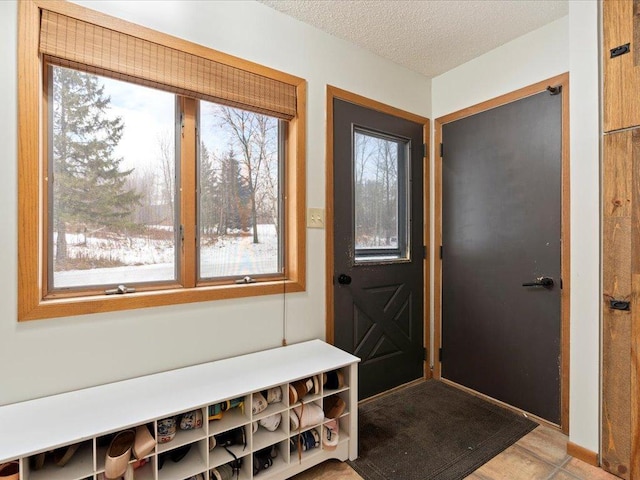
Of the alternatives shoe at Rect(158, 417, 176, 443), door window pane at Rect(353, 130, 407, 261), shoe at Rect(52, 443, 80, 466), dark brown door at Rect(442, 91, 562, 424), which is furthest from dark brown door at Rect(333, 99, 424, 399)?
shoe at Rect(52, 443, 80, 466)

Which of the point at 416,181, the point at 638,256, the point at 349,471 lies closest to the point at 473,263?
the point at 416,181

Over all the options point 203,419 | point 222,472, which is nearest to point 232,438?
point 222,472

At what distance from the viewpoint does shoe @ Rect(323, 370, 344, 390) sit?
181cm

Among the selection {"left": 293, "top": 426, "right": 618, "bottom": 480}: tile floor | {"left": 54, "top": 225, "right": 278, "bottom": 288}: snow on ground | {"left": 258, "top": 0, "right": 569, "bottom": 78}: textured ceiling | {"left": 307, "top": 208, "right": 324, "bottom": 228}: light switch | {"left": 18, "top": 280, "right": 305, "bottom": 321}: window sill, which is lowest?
{"left": 293, "top": 426, "right": 618, "bottom": 480}: tile floor

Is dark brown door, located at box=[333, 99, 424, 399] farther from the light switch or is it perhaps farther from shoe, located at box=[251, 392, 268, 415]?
shoe, located at box=[251, 392, 268, 415]

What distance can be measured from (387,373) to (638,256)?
167cm

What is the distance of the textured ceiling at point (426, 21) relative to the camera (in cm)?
195

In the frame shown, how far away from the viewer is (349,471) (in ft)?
5.71

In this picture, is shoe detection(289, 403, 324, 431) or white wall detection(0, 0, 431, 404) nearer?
white wall detection(0, 0, 431, 404)

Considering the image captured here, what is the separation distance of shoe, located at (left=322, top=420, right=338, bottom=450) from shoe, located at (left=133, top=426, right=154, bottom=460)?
855mm

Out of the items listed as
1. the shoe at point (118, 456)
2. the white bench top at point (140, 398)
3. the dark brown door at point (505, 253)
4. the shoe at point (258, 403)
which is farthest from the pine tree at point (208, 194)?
the dark brown door at point (505, 253)

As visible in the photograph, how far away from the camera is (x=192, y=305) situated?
1.76 m

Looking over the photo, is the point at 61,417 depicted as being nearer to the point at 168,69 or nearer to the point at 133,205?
the point at 133,205

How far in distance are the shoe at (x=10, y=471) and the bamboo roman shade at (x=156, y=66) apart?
5.00 feet
